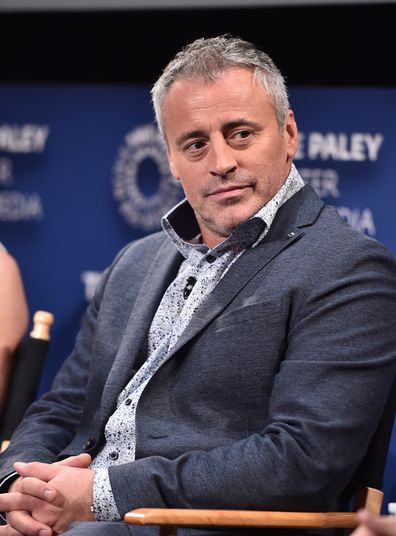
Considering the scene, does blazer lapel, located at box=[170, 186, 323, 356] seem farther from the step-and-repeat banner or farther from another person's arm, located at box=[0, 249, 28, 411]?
the step-and-repeat banner

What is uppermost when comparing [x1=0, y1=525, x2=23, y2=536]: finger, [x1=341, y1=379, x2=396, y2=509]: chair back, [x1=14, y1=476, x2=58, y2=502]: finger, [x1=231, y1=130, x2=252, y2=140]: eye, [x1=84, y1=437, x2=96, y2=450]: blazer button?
[x1=231, y1=130, x2=252, y2=140]: eye

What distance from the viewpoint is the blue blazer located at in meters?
2.79

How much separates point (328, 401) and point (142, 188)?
Result: 214 cm

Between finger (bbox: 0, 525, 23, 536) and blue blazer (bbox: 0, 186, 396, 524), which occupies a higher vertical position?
blue blazer (bbox: 0, 186, 396, 524)

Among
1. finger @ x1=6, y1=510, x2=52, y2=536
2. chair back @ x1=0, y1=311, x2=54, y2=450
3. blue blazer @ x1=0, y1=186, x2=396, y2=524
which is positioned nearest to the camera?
blue blazer @ x1=0, y1=186, x2=396, y2=524

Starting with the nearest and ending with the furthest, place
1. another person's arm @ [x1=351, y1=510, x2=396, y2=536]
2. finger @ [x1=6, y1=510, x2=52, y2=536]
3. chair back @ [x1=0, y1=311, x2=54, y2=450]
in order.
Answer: another person's arm @ [x1=351, y1=510, x2=396, y2=536] < finger @ [x1=6, y1=510, x2=52, y2=536] < chair back @ [x1=0, y1=311, x2=54, y2=450]

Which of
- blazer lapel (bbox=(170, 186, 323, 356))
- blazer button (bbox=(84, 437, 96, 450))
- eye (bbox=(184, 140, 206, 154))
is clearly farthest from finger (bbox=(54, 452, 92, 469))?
eye (bbox=(184, 140, 206, 154))

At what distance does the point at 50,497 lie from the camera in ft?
9.38

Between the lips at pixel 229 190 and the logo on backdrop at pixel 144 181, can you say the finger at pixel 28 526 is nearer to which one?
the lips at pixel 229 190

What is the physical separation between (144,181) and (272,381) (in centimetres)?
194

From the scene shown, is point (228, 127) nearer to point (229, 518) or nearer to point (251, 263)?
point (251, 263)

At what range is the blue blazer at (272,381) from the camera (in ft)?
9.14

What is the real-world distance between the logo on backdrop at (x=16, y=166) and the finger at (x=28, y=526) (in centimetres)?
212

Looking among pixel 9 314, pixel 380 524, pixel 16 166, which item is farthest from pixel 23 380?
pixel 380 524
